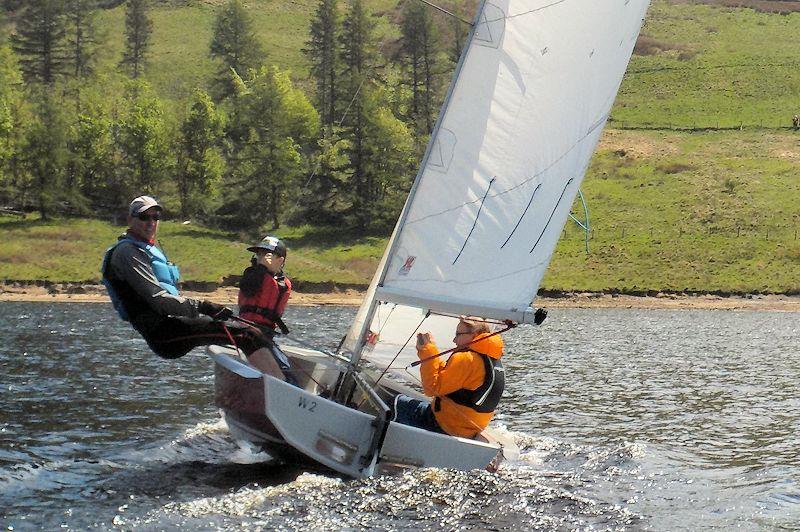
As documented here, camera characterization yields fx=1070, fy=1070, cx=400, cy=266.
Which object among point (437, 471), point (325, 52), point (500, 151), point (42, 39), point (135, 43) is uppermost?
point (500, 151)

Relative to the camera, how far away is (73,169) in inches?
3004

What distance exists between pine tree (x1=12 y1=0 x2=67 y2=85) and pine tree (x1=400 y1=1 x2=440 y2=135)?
35002 mm

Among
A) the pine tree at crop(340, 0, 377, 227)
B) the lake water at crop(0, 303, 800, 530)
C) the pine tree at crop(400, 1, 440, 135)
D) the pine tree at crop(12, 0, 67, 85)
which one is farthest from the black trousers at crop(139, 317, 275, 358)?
the pine tree at crop(12, 0, 67, 85)

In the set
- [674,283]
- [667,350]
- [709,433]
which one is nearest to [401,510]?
[709,433]

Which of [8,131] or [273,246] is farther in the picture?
[8,131]

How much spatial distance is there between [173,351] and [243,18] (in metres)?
103

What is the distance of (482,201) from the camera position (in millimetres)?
14930

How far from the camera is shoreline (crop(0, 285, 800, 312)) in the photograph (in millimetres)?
60719

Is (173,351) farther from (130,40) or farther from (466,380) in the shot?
(130,40)

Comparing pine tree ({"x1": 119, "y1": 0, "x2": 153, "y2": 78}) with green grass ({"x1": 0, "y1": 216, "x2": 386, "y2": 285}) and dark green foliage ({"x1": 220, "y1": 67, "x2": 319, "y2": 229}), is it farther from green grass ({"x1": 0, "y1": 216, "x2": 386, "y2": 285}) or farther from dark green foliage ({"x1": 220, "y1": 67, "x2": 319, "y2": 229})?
green grass ({"x1": 0, "y1": 216, "x2": 386, "y2": 285})

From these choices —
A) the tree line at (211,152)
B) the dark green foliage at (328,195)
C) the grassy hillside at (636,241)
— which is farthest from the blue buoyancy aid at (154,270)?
the dark green foliage at (328,195)

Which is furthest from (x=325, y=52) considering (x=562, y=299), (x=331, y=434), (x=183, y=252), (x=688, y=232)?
(x=331, y=434)

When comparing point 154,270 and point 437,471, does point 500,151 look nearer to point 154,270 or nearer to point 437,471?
point 437,471

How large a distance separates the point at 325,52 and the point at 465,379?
3624 inches
